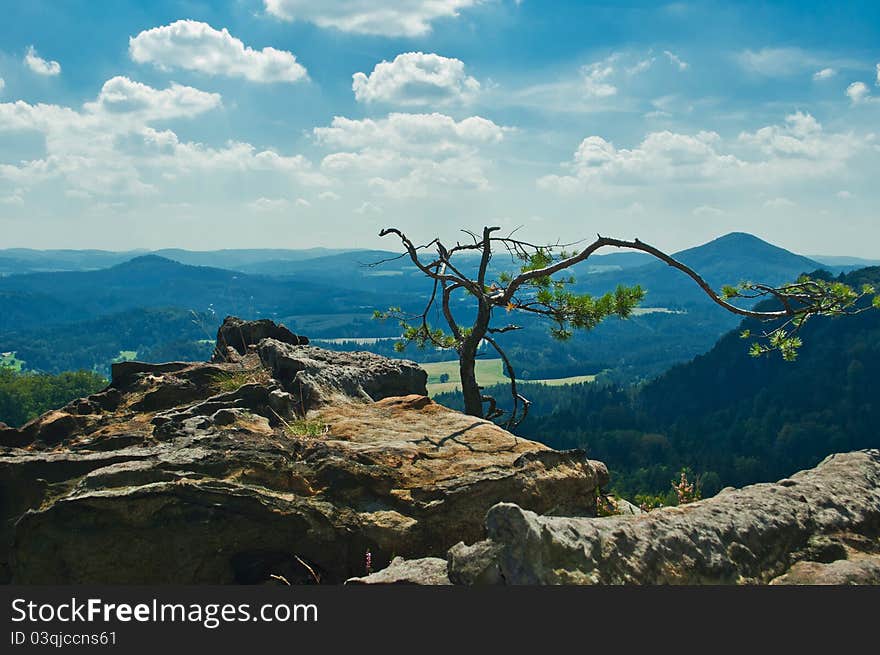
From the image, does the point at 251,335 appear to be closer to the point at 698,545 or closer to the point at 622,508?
the point at 622,508

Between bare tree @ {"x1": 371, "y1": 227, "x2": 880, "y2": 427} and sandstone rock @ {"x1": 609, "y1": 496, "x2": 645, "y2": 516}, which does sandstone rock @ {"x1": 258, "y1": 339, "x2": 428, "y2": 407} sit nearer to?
bare tree @ {"x1": 371, "y1": 227, "x2": 880, "y2": 427}

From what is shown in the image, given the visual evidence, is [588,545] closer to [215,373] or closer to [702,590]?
[702,590]

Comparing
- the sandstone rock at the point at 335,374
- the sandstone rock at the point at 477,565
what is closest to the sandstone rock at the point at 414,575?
the sandstone rock at the point at 477,565

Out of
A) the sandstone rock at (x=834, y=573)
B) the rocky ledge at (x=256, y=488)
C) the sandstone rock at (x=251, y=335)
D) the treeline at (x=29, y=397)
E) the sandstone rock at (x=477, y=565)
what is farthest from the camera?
the treeline at (x=29, y=397)

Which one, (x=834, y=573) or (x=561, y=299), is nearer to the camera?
(x=834, y=573)

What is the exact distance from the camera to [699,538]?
8969 mm

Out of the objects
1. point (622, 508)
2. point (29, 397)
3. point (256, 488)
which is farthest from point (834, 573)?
point (29, 397)

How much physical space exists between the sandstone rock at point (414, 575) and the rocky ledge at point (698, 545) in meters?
0.02

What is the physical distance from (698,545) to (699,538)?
0.11 meters

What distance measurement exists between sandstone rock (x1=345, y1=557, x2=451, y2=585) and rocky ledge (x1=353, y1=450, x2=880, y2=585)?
0.6 inches

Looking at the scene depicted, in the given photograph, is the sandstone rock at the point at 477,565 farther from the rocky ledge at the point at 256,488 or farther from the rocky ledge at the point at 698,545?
the rocky ledge at the point at 256,488

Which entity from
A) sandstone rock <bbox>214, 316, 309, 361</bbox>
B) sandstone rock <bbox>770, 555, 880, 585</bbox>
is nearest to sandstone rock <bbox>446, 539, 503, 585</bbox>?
sandstone rock <bbox>770, 555, 880, 585</bbox>

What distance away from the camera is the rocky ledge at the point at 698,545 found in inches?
309

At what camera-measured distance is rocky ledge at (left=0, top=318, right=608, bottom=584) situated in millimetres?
10102
